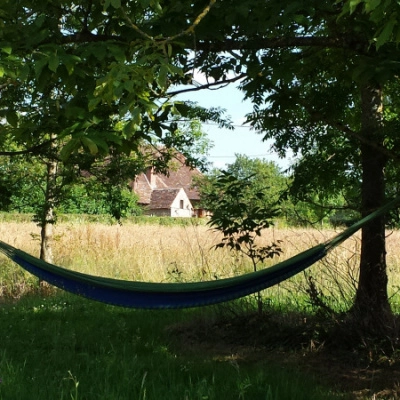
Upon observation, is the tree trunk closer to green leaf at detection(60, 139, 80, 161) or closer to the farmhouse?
green leaf at detection(60, 139, 80, 161)

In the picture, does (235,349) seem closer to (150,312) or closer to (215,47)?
(150,312)

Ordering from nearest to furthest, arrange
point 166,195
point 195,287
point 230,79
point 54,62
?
point 54,62, point 195,287, point 230,79, point 166,195

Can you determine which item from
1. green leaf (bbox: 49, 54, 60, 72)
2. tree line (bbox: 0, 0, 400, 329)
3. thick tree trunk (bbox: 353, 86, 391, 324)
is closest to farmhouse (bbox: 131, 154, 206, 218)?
tree line (bbox: 0, 0, 400, 329)

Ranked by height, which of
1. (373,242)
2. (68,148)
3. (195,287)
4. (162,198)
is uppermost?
(162,198)

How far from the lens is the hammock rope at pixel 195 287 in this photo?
3.06 metres

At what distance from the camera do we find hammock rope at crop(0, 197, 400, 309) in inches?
121

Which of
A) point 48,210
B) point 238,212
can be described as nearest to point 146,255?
point 48,210

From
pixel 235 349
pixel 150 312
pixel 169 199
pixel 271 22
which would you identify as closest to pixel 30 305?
pixel 150 312

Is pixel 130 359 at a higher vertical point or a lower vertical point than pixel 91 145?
lower

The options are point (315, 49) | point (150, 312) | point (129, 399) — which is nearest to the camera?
point (129, 399)

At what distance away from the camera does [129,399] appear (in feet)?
8.72

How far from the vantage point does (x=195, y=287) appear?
3.06 meters

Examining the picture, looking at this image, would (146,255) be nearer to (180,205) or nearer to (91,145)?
(91,145)

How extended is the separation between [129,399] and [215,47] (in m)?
1.74
